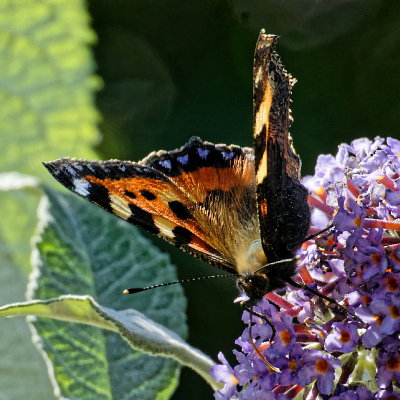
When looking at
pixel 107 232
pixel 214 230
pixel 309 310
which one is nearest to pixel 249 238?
pixel 214 230

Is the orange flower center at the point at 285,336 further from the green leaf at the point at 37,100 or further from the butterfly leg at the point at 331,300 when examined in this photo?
the green leaf at the point at 37,100

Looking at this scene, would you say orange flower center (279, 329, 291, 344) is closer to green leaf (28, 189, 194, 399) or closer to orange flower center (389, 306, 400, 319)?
orange flower center (389, 306, 400, 319)

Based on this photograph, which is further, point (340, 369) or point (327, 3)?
point (327, 3)

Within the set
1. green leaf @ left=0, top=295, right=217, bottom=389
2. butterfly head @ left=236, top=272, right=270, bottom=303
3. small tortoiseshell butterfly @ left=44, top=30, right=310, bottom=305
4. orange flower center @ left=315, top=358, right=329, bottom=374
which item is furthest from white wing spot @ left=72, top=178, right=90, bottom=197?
orange flower center @ left=315, top=358, right=329, bottom=374

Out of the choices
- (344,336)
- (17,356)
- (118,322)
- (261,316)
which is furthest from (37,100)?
(344,336)

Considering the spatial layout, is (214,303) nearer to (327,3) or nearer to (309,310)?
(309,310)

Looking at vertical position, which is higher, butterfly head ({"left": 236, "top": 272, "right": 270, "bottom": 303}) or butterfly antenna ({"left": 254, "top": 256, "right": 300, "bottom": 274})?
butterfly antenna ({"left": 254, "top": 256, "right": 300, "bottom": 274})
